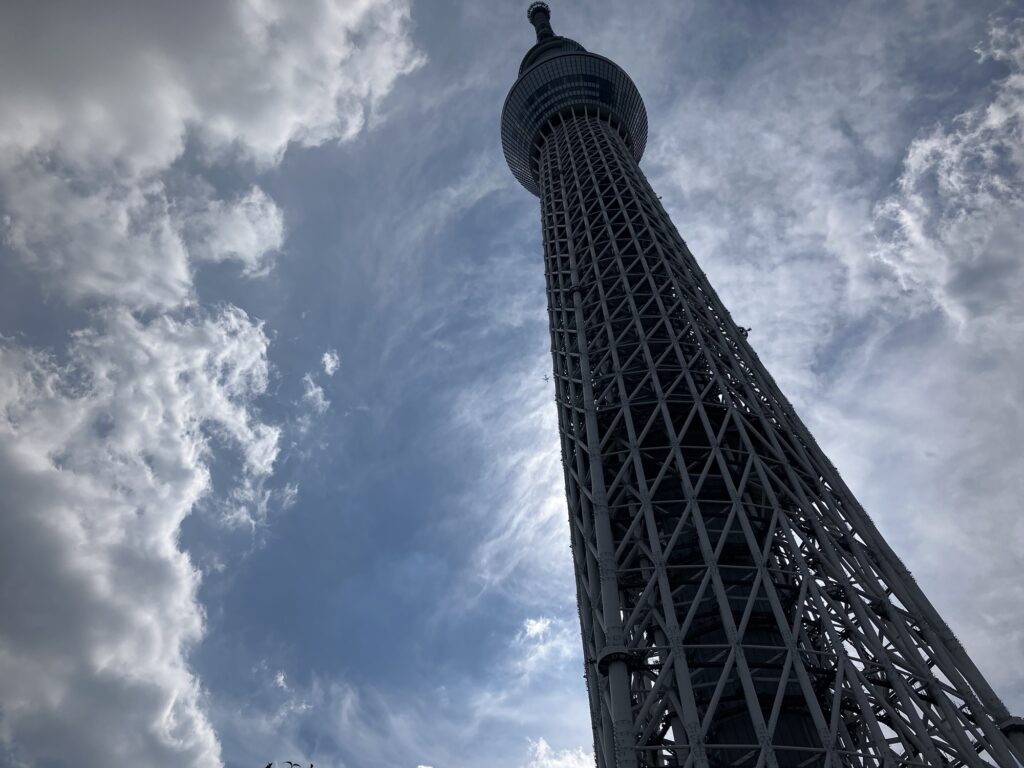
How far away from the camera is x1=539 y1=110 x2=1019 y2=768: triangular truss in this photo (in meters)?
21.8

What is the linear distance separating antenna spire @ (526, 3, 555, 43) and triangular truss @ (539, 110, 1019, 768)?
59.0m

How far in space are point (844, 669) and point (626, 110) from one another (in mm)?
63025

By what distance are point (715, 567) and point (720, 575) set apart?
106cm

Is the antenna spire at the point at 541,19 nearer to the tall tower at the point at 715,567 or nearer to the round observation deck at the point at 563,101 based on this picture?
the round observation deck at the point at 563,101

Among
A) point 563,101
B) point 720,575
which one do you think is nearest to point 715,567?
point 720,575

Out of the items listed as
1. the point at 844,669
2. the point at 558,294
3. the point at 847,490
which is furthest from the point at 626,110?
the point at 844,669

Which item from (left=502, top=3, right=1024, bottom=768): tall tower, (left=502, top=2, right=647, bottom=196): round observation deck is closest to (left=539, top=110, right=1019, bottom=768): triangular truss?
(left=502, top=3, right=1024, bottom=768): tall tower

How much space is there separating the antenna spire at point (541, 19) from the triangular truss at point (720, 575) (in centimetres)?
5899

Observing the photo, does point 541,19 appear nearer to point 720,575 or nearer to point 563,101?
point 563,101

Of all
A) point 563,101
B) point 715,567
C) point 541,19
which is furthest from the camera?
point 541,19

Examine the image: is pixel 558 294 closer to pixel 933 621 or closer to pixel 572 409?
pixel 572 409

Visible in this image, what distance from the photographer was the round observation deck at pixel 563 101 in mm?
70625

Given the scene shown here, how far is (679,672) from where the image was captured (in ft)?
71.8

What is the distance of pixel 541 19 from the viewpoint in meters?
93.9
